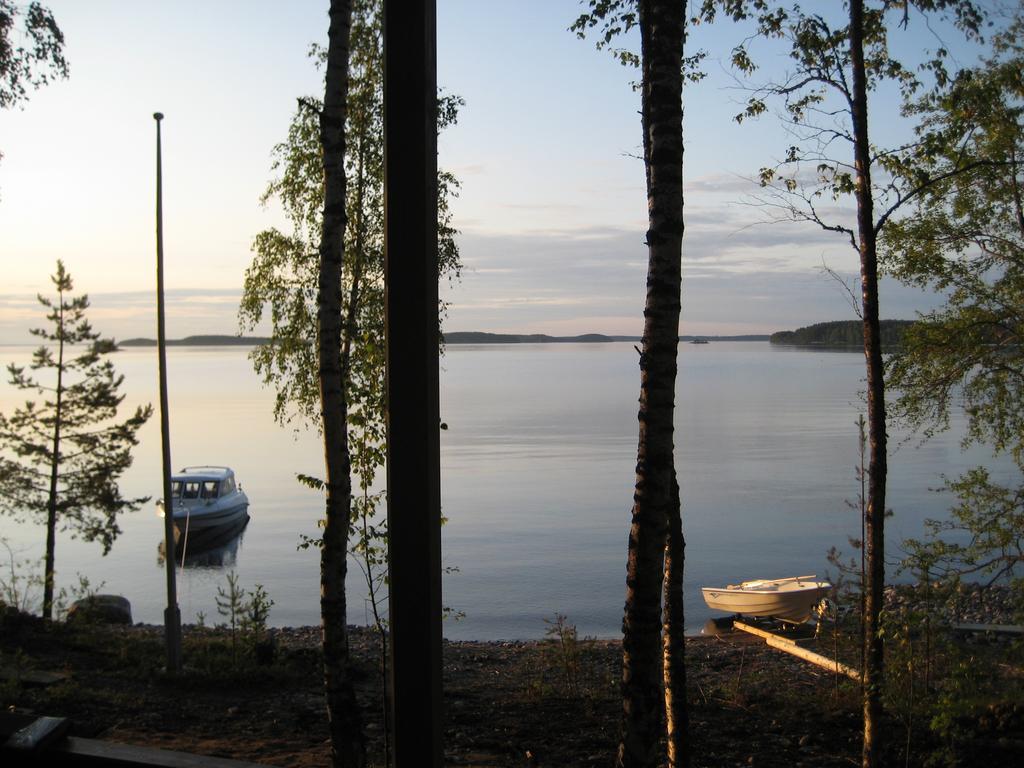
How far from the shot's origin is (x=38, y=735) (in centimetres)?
185

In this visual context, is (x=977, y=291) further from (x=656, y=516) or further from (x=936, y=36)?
(x=656, y=516)

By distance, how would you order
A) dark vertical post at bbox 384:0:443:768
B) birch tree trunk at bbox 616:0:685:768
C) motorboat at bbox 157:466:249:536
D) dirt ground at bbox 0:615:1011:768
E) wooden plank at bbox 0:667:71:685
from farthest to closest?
1. motorboat at bbox 157:466:249:536
2. wooden plank at bbox 0:667:71:685
3. dirt ground at bbox 0:615:1011:768
4. birch tree trunk at bbox 616:0:685:768
5. dark vertical post at bbox 384:0:443:768

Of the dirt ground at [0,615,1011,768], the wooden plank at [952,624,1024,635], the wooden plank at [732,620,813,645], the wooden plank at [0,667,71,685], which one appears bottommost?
the wooden plank at [732,620,813,645]

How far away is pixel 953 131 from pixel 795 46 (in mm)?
1424

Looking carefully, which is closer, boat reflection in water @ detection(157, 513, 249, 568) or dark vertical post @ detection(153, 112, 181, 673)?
dark vertical post @ detection(153, 112, 181, 673)

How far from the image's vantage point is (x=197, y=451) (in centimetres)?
4362

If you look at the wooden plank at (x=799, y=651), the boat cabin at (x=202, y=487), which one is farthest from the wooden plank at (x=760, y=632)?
the boat cabin at (x=202, y=487)

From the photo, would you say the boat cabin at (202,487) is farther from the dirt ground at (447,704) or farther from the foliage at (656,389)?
the foliage at (656,389)

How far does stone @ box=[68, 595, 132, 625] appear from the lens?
11.0 m

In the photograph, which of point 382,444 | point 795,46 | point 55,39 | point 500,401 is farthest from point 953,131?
point 500,401

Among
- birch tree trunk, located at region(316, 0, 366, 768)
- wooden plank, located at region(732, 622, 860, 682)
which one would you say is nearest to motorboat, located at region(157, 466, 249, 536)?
wooden plank, located at region(732, 622, 860, 682)

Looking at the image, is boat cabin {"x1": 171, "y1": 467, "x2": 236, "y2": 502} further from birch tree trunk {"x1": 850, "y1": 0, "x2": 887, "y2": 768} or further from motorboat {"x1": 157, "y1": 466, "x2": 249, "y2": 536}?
birch tree trunk {"x1": 850, "y1": 0, "x2": 887, "y2": 768}

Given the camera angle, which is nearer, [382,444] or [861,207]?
[382,444]

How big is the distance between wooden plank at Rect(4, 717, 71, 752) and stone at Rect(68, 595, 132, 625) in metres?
9.78
